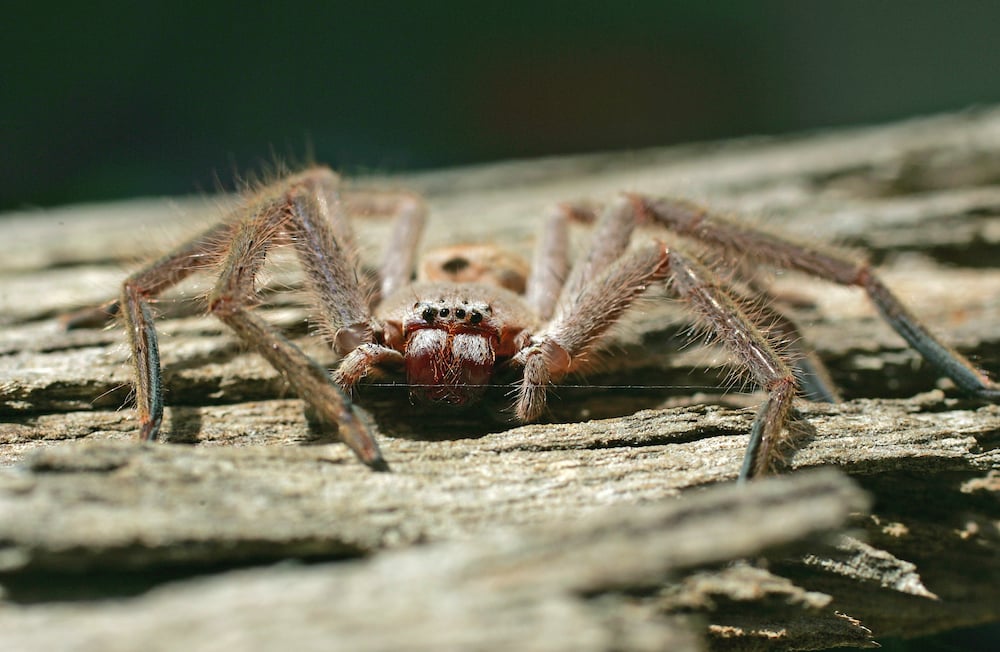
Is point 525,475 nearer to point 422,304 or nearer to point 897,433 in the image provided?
point 422,304

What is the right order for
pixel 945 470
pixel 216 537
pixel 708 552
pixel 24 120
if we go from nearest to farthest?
pixel 708 552 → pixel 216 537 → pixel 945 470 → pixel 24 120

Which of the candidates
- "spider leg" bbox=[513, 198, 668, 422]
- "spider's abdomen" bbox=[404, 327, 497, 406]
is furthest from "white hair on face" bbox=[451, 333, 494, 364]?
"spider leg" bbox=[513, 198, 668, 422]

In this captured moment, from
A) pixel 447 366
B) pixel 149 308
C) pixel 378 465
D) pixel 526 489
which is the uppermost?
pixel 149 308

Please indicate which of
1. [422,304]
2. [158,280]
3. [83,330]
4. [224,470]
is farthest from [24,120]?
[224,470]

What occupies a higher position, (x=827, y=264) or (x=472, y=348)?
(x=827, y=264)

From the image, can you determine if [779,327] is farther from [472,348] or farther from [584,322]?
[472,348]

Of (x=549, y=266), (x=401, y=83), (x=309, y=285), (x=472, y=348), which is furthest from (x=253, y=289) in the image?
(x=401, y=83)

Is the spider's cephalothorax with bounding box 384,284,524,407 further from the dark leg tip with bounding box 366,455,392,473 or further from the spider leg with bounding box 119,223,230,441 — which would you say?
the spider leg with bounding box 119,223,230,441
